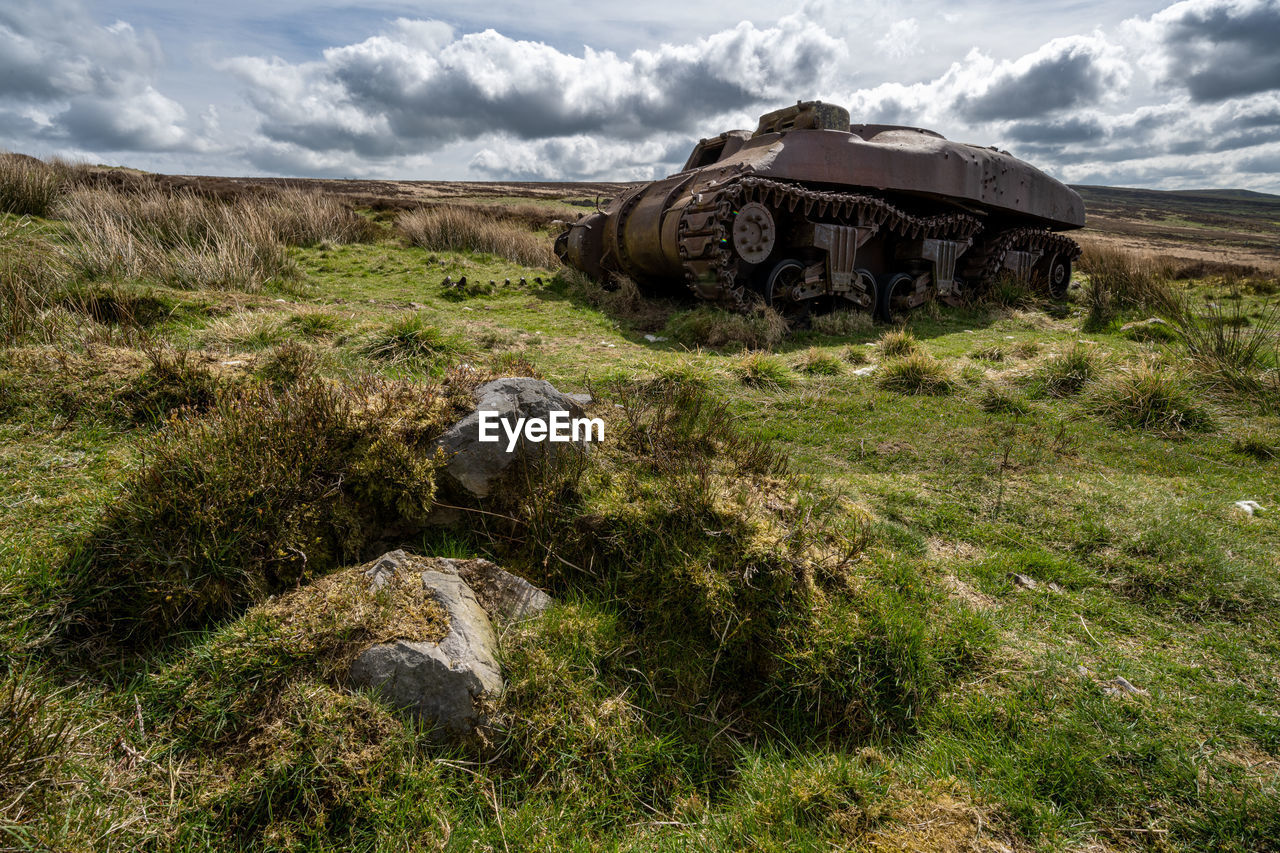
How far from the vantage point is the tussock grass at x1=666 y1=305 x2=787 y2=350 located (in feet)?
28.0

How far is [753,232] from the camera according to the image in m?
9.31

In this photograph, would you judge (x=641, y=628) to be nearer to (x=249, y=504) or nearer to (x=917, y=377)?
(x=249, y=504)

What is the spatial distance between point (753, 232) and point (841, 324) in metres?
1.86

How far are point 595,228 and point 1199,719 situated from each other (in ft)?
38.1

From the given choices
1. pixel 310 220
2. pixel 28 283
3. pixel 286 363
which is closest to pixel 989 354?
pixel 286 363

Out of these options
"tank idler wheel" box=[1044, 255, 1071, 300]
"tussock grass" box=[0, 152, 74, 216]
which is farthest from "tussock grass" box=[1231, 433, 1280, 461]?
"tussock grass" box=[0, 152, 74, 216]

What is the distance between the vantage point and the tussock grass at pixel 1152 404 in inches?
229

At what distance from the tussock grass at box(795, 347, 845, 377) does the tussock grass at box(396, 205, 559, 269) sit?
10.0m

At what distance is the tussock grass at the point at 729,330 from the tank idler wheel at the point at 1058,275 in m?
8.89

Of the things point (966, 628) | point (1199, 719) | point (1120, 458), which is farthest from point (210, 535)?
point (1120, 458)

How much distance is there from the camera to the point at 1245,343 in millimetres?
6957

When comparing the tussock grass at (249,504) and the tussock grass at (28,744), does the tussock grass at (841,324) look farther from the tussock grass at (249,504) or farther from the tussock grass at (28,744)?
the tussock grass at (28,744)

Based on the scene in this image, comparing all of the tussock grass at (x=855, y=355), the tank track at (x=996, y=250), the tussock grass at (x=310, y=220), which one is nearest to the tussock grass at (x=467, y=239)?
the tussock grass at (x=310, y=220)

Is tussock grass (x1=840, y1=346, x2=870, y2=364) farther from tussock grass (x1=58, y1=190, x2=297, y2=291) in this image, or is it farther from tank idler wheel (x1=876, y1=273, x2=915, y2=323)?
tussock grass (x1=58, y1=190, x2=297, y2=291)
